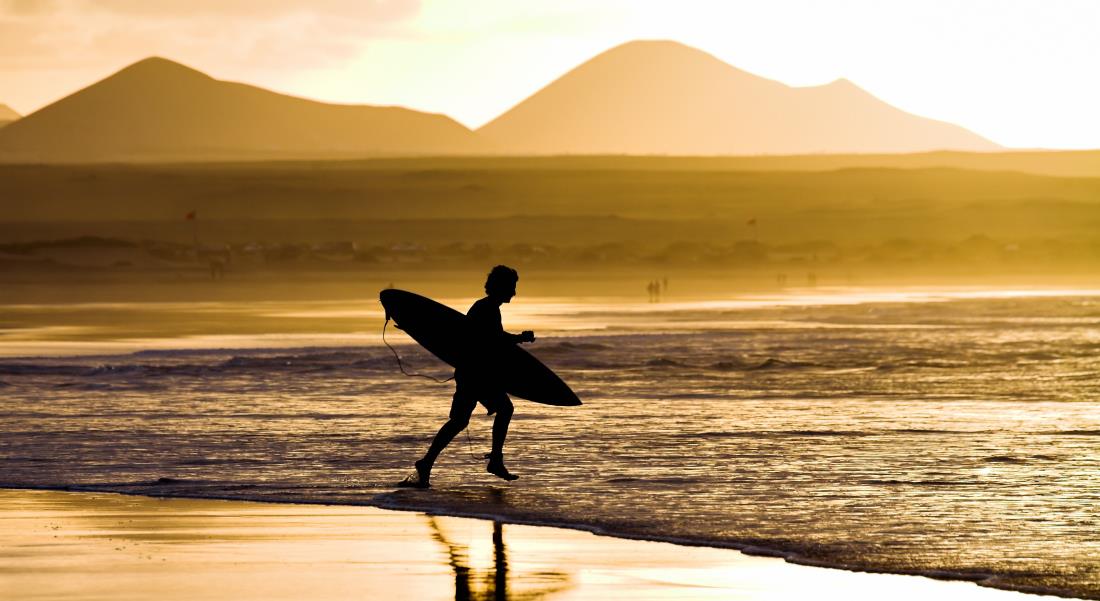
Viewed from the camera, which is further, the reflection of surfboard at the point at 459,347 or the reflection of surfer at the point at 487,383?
the reflection of surfboard at the point at 459,347

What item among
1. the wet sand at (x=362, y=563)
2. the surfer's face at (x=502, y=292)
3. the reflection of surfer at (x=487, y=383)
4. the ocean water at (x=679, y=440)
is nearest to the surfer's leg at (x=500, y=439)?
the reflection of surfer at (x=487, y=383)

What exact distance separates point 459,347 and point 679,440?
143 inches

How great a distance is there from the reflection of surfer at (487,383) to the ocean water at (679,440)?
0.26 m

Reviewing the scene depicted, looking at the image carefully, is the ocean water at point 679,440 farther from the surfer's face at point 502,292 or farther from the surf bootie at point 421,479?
the surfer's face at point 502,292

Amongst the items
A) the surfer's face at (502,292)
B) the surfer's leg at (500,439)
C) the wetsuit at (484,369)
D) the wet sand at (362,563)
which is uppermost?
the surfer's face at (502,292)

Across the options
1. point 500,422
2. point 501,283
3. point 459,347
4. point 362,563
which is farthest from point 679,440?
point 362,563

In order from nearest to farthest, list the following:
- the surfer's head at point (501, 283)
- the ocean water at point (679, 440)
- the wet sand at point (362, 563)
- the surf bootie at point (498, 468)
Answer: the wet sand at point (362, 563) → the ocean water at point (679, 440) → the surfer's head at point (501, 283) → the surf bootie at point (498, 468)

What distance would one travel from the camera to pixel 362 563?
10875 mm

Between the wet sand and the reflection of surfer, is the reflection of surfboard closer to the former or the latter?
the reflection of surfer

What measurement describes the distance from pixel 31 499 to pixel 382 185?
476 ft

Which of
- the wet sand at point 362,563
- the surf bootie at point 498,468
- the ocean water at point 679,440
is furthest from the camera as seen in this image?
the surf bootie at point 498,468

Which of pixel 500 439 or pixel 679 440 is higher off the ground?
pixel 500 439

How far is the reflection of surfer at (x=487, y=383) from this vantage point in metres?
14.2

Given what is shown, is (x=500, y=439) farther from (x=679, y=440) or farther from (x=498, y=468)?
(x=679, y=440)
